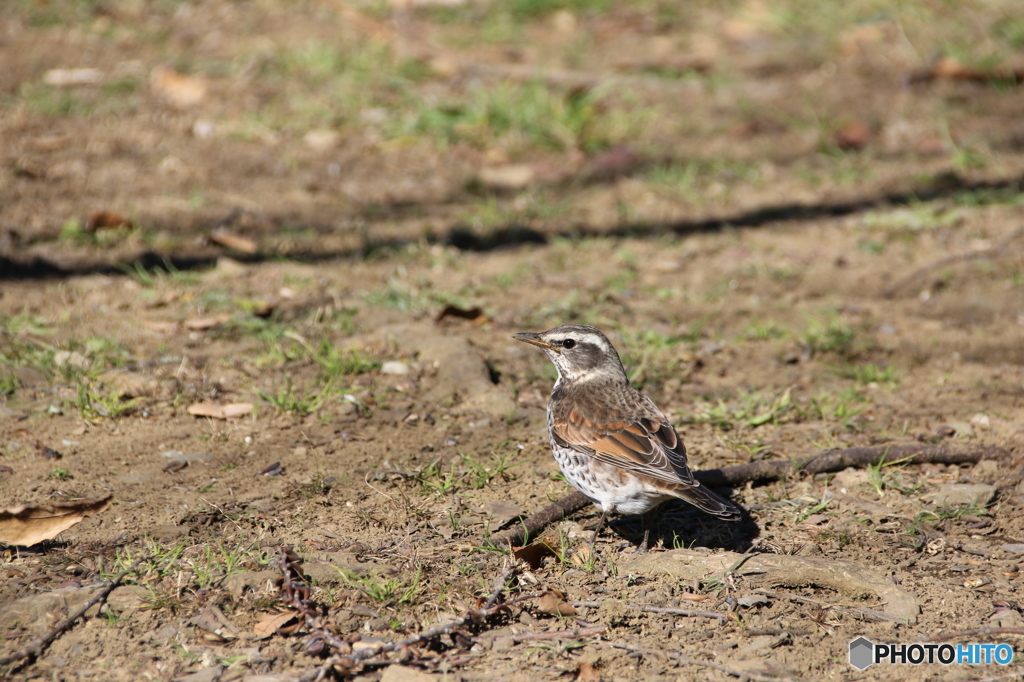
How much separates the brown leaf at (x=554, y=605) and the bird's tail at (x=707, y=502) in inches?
30.2

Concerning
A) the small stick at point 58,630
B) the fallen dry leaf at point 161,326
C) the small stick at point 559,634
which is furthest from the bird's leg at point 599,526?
the fallen dry leaf at point 161,326

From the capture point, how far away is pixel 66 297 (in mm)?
6941

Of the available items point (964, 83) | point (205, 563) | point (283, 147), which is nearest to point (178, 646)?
point (205, 563)

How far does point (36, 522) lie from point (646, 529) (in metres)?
2.92

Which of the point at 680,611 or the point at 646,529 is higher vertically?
the point at 680,611

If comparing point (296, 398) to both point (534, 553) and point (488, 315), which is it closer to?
point (488, 315)

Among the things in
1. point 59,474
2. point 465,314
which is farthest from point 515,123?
point 59,474

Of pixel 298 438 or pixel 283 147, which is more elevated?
pixel 283 147

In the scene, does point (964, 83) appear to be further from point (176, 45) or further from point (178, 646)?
point (178, 646)

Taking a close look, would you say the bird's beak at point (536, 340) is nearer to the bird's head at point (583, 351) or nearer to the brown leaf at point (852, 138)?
the bird's head at point (583, 351)

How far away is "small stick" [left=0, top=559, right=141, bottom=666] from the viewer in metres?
3.76

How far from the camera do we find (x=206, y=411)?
224 inches

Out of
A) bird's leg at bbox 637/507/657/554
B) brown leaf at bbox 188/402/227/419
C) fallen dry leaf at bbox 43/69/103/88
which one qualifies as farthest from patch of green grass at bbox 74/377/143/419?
fallen dry leaf at bbox 43/69/103/88

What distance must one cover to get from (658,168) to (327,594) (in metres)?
6.56
